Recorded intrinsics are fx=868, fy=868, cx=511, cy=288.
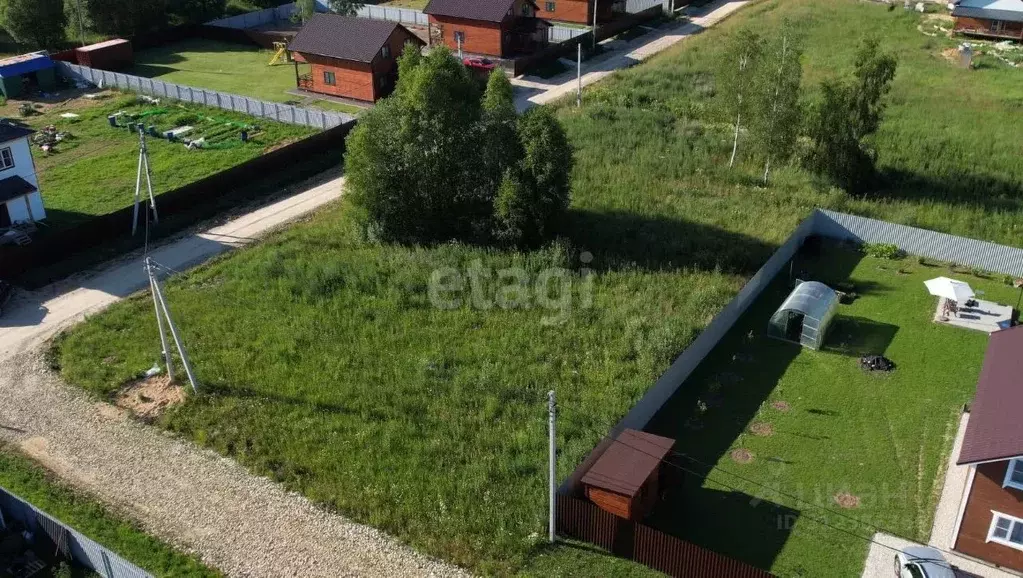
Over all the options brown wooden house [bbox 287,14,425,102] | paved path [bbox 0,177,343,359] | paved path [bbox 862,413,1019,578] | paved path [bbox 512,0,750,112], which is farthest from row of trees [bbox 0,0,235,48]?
paved path [bbox 862,413,1019,578]

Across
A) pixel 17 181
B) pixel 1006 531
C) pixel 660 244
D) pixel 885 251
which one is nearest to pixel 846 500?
pixel 1006 531

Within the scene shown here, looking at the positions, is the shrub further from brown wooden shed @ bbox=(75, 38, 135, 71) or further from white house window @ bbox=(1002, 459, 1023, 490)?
brown wooden shed @ bbox=(75, 38, 135, 71)

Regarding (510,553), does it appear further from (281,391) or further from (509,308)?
(509,308)

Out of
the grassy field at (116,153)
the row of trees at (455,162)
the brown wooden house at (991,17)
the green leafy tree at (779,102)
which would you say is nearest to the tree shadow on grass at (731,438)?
the row of trees at (455,162)

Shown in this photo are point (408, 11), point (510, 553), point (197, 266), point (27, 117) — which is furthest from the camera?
point (408, 11)

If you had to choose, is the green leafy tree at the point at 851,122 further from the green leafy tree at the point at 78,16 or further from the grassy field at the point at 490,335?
the green leafy tree at the point at 78,16

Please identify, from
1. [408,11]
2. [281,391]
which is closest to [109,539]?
[281,391]
